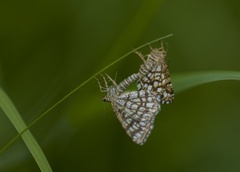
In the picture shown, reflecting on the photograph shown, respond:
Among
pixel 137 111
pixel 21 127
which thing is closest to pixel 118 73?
pixel 137 111

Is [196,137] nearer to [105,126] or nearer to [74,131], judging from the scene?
[105,126]

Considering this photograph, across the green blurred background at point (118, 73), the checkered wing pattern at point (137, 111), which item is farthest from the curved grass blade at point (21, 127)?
the green blurred background at point (118, 73)

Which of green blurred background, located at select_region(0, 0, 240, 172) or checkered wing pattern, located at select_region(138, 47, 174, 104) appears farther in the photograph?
green blurred background, located at select_region(0, 0, 240, 172)

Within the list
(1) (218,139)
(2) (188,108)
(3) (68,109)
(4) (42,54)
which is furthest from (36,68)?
(1) (218,139)

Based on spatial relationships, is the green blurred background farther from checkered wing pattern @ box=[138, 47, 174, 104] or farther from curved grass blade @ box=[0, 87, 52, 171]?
curved grass blade @ box=[0, 87, 52, 171]

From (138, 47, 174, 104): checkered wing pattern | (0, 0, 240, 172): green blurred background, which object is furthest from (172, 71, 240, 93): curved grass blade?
(0, 0, 240, 172): green blurred background

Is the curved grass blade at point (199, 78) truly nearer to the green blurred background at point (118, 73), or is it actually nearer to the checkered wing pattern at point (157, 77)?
the checkered wing pattern at point (157, 77)
